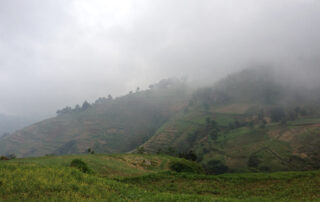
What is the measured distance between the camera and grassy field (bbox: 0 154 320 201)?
1262cm

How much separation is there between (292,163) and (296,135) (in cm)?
3506

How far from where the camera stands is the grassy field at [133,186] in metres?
12.6

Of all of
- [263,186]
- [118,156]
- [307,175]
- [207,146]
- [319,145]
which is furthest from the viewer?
[207,146]

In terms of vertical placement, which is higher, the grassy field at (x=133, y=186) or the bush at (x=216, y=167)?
the grassy field at (x=133, y=186)

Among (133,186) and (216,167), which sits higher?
(133,186)

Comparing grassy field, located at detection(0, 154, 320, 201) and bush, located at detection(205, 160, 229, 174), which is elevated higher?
grassy field, located at detection(0, 154, 320, 201)

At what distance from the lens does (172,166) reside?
4775cm

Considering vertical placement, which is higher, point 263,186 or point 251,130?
point 263,186

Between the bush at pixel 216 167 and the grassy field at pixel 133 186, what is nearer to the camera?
the grassy field at pixel 133 186

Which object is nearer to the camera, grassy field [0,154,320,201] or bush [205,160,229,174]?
grassy field [0,154,320,201]

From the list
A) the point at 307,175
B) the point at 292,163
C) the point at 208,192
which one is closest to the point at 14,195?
the point at 208,192

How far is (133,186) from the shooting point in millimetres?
18078

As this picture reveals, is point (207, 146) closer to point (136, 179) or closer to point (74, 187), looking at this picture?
point (136, 179)

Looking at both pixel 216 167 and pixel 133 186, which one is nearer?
pixel 133 186
